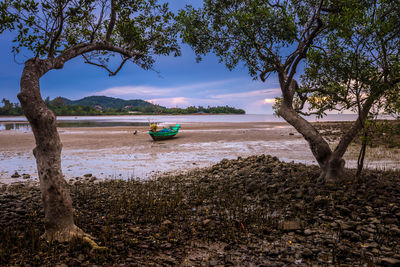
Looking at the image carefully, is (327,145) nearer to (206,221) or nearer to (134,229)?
(206,221)

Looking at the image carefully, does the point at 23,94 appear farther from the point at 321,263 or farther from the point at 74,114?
the point at 74,114

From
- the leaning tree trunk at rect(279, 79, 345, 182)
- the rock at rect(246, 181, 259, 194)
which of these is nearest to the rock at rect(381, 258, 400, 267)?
the leaning tree trunk at rect(279, 79, 345, 182)

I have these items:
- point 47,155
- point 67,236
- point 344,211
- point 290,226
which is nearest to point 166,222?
point 67,236

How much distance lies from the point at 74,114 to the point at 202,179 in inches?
6964

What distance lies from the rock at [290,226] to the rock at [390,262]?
2.06 meters

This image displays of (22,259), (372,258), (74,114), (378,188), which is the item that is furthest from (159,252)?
(74,114)

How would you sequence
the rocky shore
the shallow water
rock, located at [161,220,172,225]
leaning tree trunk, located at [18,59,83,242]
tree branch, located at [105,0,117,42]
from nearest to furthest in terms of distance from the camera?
1. the rocky shore
2. leaning tree trunk, located at [18,59,83,242]
3. rock, located at [161,220,172,225]
4. tree branch, located at [105,0,117,42]
5. the shallow water

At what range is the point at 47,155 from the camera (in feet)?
19.2

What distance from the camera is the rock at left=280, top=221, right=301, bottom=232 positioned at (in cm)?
686

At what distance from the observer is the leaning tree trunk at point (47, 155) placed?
5699 mm

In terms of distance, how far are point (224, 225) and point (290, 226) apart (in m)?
1.87

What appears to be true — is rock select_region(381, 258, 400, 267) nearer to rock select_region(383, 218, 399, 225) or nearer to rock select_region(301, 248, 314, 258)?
rock select_region(301, 248, 314, 258)

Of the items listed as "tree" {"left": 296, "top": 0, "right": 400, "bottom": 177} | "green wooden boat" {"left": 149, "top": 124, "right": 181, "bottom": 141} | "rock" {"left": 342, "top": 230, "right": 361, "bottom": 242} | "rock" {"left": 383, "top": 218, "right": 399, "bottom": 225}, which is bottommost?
"rock" {"left": 342, "top": 230, "right": 361, "bottom": 242}

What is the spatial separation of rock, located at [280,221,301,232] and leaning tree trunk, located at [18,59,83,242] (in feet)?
17.8
